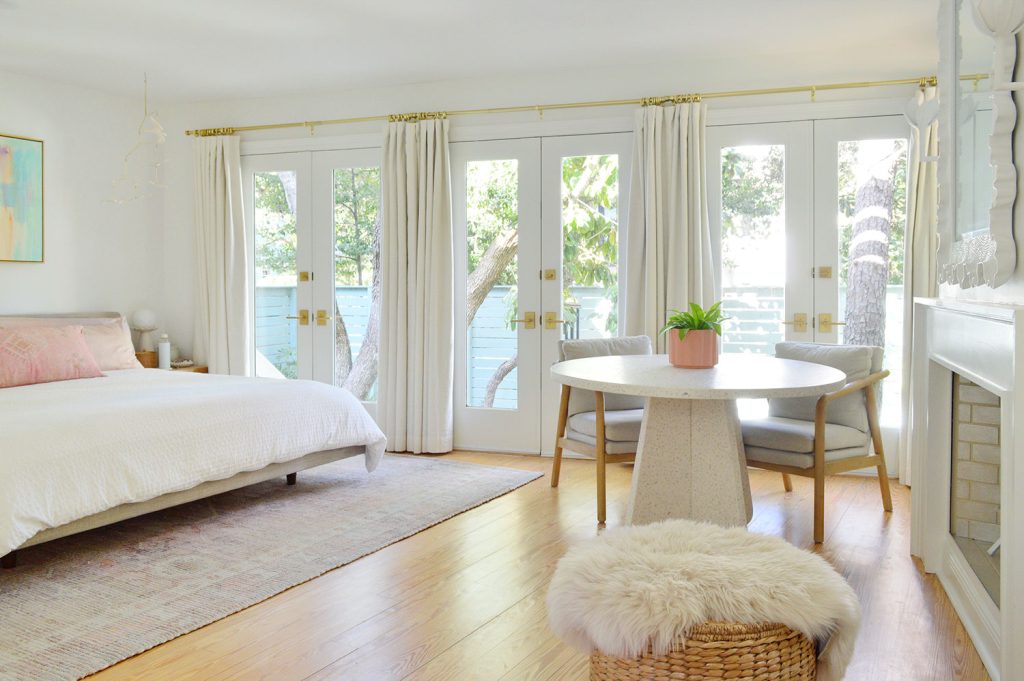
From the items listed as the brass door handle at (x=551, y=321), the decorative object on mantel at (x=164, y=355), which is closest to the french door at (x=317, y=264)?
the decorative object on mantel at (x=164, y=355)

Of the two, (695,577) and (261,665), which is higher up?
(695,577)

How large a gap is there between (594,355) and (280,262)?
271 centimetres

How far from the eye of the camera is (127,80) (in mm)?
5434

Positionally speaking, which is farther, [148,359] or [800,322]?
[148,359]

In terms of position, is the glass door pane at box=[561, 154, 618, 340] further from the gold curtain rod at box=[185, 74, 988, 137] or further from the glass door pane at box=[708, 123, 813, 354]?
the glass door pane at box=[708, 123, 813, 354]

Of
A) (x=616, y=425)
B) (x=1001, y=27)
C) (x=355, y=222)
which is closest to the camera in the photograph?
(x=1001, y=27)

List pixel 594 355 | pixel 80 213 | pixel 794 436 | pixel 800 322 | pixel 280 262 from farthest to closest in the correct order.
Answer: pixel 280 262 < pixel 80 213 < pixel 800 322 < pixel 594 355 < pixel 794 436

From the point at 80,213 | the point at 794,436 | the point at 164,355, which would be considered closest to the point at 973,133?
the point at 794,436

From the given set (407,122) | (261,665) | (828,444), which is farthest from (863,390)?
(407,122)

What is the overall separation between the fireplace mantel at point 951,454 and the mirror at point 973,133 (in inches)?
10.3

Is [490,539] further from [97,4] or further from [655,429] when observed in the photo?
[97,4]

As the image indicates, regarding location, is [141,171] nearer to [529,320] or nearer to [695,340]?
[529,320]

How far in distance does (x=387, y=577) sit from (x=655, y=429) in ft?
3.67

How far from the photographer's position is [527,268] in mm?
5367
